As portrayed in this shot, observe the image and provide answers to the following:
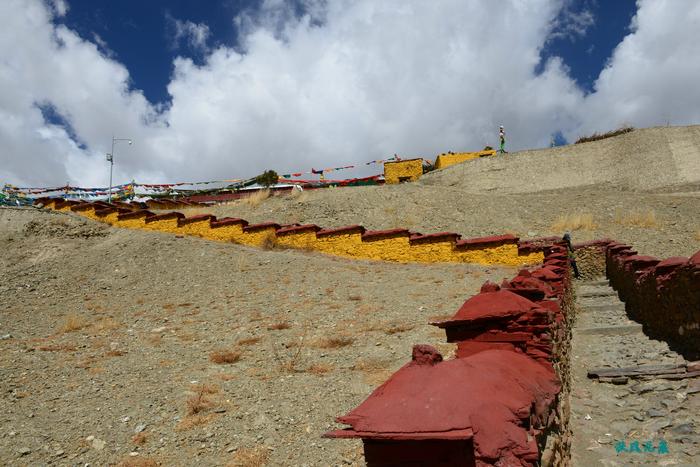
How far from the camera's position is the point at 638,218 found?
57.0 ft

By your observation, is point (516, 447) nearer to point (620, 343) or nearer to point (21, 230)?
point (620, 343)

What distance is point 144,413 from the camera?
16.8 feet

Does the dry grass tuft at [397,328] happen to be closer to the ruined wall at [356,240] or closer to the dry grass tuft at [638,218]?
the ruined wall at [356,240]

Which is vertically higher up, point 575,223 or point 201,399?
point 575,223

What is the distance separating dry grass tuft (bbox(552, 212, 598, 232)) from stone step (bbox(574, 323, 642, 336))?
30.6 ft

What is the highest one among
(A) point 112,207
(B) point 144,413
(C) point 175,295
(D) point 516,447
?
(A) point 112,207

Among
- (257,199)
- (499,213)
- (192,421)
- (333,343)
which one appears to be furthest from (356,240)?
(192,421)

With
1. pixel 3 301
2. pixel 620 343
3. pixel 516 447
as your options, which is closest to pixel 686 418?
pixel 620 343

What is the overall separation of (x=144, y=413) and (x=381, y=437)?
13.6 ft

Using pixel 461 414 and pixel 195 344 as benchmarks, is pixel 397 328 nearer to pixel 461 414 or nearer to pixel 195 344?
pixel 195 344

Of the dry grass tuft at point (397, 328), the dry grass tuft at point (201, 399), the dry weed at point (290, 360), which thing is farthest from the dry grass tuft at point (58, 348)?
the dry grass tuft at point (397, 328)

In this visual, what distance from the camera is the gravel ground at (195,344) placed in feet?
15.0

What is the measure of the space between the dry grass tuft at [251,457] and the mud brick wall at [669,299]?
18.1ft

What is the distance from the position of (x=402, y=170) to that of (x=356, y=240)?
17.2 metres
